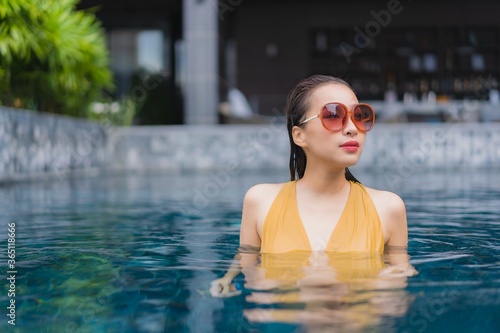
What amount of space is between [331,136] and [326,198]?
0.30 m

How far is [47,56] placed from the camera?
1098 centimetres

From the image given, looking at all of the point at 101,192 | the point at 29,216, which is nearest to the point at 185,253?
the point at 29,216

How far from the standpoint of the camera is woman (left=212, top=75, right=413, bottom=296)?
2.87 meters

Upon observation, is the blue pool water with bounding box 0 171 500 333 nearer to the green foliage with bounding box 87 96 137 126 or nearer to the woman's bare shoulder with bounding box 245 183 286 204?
the woman's bare shoulder with bounding box 245 183 286 204

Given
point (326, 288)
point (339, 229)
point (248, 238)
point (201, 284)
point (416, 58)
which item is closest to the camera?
point (326, 288)

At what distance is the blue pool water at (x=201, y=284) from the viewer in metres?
2.09

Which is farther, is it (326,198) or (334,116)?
(326,198)

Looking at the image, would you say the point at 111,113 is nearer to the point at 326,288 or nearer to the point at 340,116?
the point at 340,116

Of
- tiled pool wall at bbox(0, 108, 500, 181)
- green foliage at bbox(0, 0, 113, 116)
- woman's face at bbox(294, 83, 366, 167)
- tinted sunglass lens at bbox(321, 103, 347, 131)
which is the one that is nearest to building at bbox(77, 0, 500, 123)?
tiled pool wall at bbox(0, 108, 500, 181)

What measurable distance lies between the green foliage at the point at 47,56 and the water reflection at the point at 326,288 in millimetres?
6413

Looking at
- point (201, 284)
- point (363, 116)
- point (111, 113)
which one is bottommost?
point (201, 284)

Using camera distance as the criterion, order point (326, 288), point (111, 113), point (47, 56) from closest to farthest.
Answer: point (326, 288)
point (47, 56)
point (111, 113)

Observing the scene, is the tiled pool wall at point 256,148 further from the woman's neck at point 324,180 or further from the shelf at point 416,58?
the woman's neck at point 324,180

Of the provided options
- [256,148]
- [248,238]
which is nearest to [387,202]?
[248,238]
